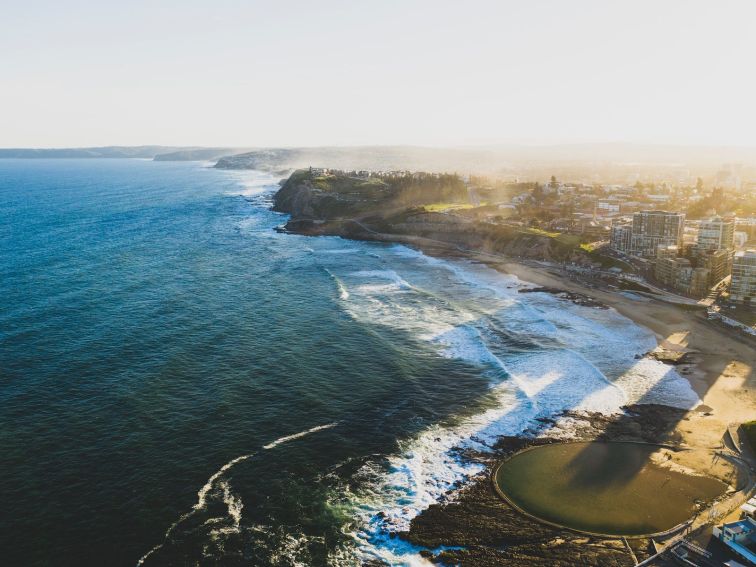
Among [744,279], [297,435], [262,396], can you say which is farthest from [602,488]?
[744,279]

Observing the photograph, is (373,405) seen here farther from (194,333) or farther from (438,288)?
(438,288)

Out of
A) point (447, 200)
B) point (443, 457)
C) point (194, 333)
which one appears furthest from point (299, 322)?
point (447, 200)

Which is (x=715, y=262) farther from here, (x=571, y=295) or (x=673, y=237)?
(x=571, y=295)

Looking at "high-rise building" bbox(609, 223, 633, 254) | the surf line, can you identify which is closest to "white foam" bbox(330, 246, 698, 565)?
the surf line

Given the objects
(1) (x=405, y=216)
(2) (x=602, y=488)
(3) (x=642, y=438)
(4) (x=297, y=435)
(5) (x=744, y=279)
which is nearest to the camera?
(2) (x=602, y=488)

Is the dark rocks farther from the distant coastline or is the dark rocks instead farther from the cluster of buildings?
the cluster of buildings

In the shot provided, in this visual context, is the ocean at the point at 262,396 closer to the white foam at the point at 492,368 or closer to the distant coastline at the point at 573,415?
the white foam at the point at 492,368
